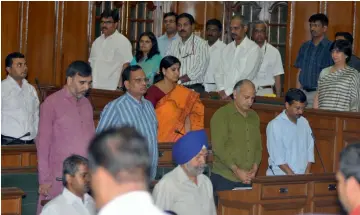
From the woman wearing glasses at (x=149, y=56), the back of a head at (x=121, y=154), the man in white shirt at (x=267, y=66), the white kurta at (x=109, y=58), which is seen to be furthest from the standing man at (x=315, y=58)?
the back of a head at (x=121, y=154)

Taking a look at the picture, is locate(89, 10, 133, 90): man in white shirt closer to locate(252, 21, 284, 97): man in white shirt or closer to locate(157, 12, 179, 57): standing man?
locate(157, 12, 179, 57): standing man

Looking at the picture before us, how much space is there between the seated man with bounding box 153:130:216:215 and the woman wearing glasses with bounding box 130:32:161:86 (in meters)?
3.89

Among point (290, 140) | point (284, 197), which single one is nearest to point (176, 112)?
point (290, 140)

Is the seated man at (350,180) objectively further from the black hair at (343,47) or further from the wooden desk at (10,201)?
the black hair at (343,47)

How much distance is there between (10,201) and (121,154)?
3.40 meters

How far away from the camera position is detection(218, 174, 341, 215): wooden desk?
6383mm

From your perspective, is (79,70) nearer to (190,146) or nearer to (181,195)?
(190,146)

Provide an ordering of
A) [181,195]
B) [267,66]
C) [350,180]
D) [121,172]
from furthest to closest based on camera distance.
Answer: [267,66]
[181,195]
[350,180]
[121,172]

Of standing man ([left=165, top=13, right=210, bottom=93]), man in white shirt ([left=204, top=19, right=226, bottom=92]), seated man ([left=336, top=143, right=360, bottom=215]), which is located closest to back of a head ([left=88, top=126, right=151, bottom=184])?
seated man ([left=336, top=143, right=360, bottom=215])

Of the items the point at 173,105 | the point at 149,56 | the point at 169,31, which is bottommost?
A: the point at 173,105

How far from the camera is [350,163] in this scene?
8.93ft

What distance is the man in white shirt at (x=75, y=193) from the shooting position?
5.08 metres

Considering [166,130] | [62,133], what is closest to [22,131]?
[166,130]

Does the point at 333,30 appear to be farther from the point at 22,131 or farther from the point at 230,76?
the point at 22,131
